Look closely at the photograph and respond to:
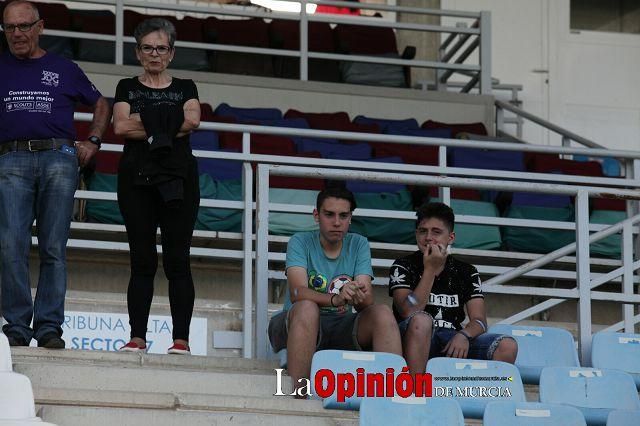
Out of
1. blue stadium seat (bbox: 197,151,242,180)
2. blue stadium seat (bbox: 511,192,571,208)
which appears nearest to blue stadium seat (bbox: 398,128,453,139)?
blue stadium seat (bbox: 511,192,571,208)

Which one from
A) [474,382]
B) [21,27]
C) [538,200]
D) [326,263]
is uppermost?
[21,27]

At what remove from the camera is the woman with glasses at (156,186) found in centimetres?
564

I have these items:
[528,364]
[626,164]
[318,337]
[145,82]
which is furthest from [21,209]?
[626,164]

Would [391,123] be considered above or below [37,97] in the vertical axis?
above

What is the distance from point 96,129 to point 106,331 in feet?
5.85

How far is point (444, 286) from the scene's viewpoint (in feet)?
19.8

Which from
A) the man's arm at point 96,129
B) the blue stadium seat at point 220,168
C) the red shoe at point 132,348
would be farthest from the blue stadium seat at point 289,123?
the red shoe at point 132,348

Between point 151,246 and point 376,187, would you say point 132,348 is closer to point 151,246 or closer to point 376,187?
point 151,246

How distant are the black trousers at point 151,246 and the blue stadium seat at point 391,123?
14.2 ft

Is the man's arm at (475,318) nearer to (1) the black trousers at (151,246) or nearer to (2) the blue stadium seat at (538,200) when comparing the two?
(1) the black trousers at (151,246)

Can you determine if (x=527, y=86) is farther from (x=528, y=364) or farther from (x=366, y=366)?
(x=366, y=366)

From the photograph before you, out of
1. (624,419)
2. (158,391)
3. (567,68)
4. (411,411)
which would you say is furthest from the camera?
(567,68)

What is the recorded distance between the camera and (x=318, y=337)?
563 centimetres

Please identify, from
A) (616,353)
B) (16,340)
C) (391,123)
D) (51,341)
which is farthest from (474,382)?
(391,123)
